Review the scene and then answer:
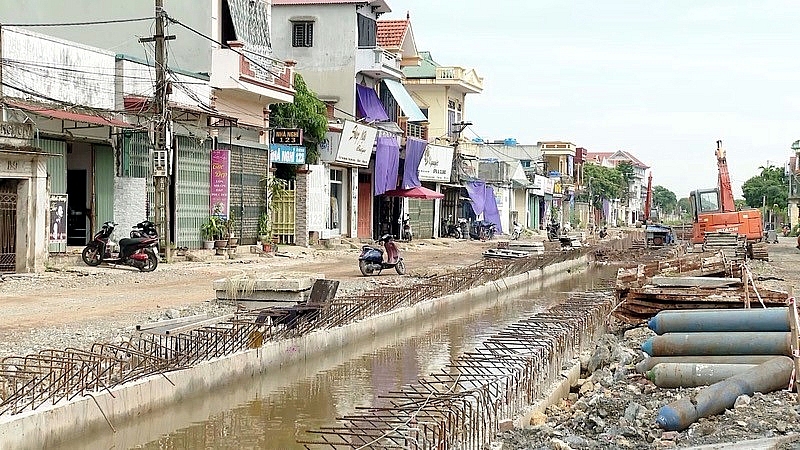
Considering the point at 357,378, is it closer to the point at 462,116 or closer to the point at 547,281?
the point at 547,281

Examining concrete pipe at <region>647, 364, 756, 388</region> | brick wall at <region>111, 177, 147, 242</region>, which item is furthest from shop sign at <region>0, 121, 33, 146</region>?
concrete pipe at <region>647, 364, 756, 388</region>

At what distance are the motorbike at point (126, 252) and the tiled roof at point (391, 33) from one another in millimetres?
28089

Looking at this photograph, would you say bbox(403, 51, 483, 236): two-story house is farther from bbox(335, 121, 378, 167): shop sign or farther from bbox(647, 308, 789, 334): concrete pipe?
bbox(647, 308, 789, 334): concrete pipe

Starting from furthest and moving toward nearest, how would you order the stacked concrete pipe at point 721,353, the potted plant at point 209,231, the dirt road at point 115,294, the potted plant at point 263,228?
the potted plant at point 263,228 < the potted plant at point 209,231 < the dirt road at point 115,294 < the stacked concrete pipe at point 721,353

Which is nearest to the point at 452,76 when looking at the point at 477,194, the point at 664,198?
the point at 477,194

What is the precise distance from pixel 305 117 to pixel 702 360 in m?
27.4

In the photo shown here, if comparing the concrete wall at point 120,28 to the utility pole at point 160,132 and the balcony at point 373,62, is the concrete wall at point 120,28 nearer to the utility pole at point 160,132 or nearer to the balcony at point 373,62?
the utility pole at point 160,132

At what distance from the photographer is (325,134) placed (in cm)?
3953

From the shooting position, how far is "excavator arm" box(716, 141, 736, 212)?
47.5 meters

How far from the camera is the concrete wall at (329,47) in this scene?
4403cm

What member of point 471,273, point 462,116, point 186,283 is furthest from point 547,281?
point 462,116

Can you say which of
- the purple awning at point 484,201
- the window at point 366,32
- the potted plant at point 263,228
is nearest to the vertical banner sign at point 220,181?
the potted plant at point 263,228

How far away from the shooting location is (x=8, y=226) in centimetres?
2148

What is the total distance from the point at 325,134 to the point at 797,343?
29283mm
